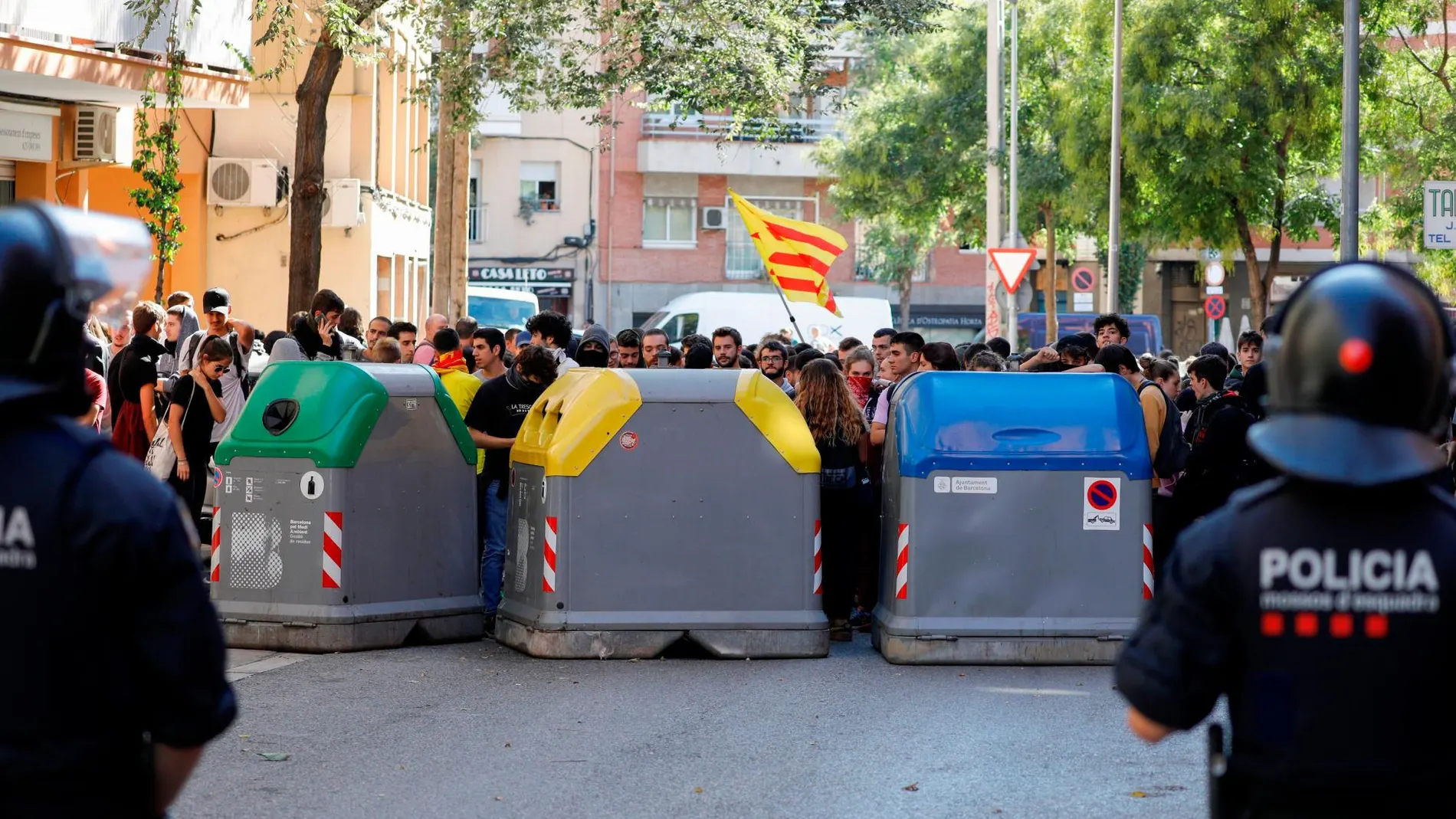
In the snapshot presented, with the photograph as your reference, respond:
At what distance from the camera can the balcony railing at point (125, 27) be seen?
50.9 ft

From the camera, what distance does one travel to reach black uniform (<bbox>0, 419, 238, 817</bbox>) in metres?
3.00

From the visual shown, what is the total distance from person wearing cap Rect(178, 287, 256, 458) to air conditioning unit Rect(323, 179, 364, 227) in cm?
1492

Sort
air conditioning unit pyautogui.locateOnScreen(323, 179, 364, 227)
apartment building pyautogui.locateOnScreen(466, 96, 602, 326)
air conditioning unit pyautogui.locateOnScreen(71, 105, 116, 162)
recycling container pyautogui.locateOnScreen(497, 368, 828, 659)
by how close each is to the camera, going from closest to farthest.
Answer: recycling container pyautogui.locateOnScreen(497, 368, 828, 659) → air conditioning unit pyautogui.locateOnScreen(71, 105, 116, 162) → air conditioning unit pyautogui.locateOnScreen(323, 179, 364, 227) → apartment building pyautogui.locateOnScreen(466, 96, 602, 326)

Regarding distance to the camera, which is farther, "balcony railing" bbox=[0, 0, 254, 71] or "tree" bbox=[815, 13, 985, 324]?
"tree" bbox=[815, 13, 985, 324]

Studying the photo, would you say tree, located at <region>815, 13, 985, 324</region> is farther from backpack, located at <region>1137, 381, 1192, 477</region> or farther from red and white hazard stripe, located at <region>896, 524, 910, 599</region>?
red and white hazard stripe, located at <region>896, 524, 910, 599</region>

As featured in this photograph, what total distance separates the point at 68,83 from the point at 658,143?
3618 cm

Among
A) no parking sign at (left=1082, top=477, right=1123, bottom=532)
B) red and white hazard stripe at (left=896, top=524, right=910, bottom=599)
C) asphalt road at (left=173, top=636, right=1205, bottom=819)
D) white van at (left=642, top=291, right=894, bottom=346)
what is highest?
white van at (left=642, top=291, right=894, bottom=346)

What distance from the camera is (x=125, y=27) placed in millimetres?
17266

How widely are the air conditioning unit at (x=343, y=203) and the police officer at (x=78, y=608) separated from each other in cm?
2585

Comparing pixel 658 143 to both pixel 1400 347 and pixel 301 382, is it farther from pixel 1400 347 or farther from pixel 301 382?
pixel 1400 347

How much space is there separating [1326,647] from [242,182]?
25.3m

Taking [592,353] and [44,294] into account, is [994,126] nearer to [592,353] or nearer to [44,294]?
[592,353]

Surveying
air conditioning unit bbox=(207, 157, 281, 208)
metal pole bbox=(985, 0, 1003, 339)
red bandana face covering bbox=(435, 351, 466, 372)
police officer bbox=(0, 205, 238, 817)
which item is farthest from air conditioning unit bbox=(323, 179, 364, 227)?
police officer bbox=(0, 205, 238, 817)

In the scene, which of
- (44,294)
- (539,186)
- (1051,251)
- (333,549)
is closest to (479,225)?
(539,186)
